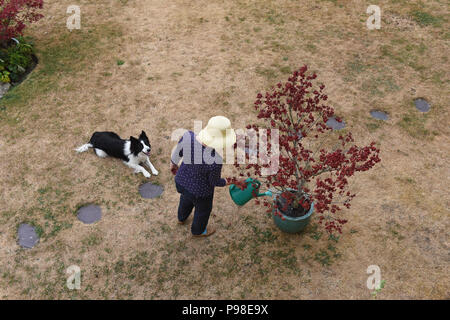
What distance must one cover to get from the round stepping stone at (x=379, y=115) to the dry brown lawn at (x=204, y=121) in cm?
14

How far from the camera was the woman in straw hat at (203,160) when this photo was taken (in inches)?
151

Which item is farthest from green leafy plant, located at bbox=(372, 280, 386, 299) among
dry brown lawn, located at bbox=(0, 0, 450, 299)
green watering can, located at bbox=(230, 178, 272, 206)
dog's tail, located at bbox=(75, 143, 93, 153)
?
dog's tail, located at bbox=(75, 143, 93, 153)

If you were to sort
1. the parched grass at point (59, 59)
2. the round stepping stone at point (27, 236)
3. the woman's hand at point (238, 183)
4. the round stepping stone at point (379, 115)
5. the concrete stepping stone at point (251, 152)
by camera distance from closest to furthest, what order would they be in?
the woman's hand at point (238, 183) → the round stepping stone at point (27, 236) → the concrete stepping stone at point (251, 152) → the round stepping stone at point (379, 115) → the parched grass at point (59, 59)

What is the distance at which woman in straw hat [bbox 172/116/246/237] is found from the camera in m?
3.84

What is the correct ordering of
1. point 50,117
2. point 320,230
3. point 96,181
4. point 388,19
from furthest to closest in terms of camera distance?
point 388,19 < point 50,117 < point 96,181 < point 320,230

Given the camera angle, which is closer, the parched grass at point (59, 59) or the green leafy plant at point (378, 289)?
the green leafy plant at point (378, 289)

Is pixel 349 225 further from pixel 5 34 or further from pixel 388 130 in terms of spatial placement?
pixel 5 34

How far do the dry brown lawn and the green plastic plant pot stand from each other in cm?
16

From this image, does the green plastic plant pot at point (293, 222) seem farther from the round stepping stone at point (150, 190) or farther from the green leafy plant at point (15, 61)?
the green leafy plant at point (15, 61)

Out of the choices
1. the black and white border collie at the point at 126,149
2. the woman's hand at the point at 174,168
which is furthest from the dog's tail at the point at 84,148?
the woman's hand at the point at 174,168

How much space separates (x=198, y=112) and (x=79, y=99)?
2.36m

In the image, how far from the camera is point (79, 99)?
22.5 ft

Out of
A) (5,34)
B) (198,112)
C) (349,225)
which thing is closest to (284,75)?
(198,112)

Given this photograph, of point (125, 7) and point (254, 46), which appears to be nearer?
point (254, 46)
